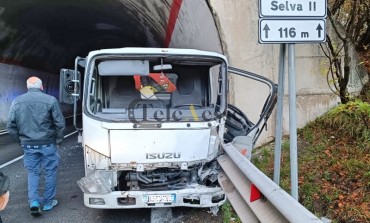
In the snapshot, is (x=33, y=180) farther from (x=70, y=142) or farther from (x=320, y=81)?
(x=70, y=142)

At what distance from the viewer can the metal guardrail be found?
8.32 feet

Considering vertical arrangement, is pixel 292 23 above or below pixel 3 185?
above

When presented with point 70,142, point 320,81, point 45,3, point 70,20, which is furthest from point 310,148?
point 70,20

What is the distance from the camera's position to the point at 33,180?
5.46 meters

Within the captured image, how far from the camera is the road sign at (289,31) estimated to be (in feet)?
11.5

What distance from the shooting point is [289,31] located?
3500 millimetres

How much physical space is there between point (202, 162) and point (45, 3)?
432 inches

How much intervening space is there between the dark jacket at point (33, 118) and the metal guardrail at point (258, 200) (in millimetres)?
2635

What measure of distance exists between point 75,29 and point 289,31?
16.8m

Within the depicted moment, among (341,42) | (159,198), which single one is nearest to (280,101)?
(159,198)

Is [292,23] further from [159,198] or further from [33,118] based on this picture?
[33,118]

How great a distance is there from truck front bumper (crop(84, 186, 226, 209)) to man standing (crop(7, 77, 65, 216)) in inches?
46.2

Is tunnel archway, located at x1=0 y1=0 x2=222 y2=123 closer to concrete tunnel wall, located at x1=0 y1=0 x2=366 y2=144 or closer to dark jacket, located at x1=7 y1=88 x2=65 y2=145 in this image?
concrete tunnel wall, located at x1=0 y1=0 x2=366 y2=144

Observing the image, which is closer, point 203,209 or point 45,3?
point 203,209
